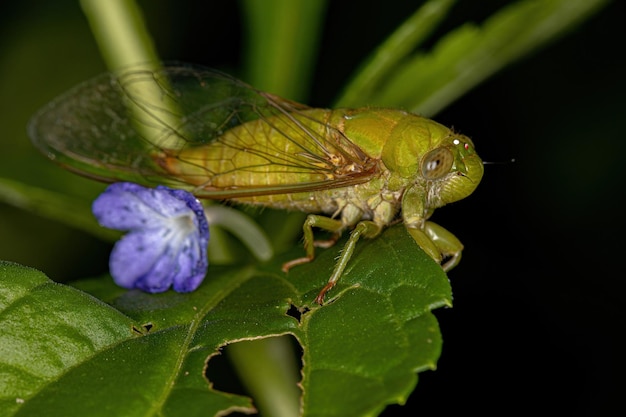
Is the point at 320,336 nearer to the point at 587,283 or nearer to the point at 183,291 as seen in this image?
the point at 183,291

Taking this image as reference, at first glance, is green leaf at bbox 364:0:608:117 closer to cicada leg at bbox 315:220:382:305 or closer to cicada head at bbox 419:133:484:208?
cicada head at bbox 419:133:484:208

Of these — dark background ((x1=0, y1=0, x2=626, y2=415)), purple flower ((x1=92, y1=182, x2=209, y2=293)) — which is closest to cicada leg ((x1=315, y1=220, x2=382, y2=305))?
purple flower ((x1=92, y1=182, x2=209, y2=293))

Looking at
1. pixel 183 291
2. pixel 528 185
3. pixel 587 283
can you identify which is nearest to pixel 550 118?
pixel 528 185

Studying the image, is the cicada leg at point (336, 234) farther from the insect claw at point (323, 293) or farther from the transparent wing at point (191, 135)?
the transparent wing at point (191, 135)

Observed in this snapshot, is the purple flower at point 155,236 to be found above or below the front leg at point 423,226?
below

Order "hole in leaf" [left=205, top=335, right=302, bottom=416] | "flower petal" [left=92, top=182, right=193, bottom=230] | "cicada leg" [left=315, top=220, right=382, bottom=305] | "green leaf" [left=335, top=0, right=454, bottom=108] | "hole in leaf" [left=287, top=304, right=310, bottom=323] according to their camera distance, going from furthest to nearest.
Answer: "green leaf" [left=335, top=0, right=454, bottom=108] < "hole in leaf" [left=205, top=335, right=302, bottom=416] < "flower petal" [left=92, top=182, right=193, bottom=230] < "cicada leg" [left=315, top=220, right=382, bottom=305] < "hole in leaf" [left=287, top=304, right=310, bottom=323]

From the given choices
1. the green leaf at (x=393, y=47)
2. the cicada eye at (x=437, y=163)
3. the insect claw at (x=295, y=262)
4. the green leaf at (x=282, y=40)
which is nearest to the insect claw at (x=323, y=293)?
the insect claw at (x=295, y=262)
